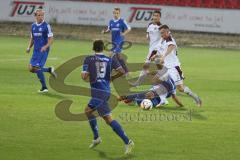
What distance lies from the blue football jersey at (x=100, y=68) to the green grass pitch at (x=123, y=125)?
1390 millimetres

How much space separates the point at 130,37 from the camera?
47.7m

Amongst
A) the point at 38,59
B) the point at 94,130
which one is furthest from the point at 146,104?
the point at 38,59

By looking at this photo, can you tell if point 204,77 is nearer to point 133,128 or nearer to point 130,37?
point 133,128

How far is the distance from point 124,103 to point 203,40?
26.6 metres

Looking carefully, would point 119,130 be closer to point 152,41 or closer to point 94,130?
point 94,130

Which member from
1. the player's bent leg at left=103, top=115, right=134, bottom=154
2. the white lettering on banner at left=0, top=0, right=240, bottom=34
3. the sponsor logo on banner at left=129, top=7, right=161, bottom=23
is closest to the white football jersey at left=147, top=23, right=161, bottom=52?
the player's bent leg at left=103, top=115, right=134, bottom=154

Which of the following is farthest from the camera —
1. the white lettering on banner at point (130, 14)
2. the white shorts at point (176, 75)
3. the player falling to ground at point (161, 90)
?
Result: the white lettering on banner at point (130, 14)

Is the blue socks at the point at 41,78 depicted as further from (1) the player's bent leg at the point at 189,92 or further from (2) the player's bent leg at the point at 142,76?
(1) the player's bent leg at the point at 189,92

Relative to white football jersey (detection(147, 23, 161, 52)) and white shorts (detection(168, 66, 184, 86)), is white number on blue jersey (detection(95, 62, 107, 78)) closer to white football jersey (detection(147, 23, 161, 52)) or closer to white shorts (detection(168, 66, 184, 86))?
white shorts (detection(168, 66, 184, 86))

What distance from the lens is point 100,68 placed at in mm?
13836

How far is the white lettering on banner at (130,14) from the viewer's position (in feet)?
152

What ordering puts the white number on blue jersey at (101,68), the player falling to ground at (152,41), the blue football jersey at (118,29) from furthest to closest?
Result: 1. the blue football jersey at (118,29)
2. the player falling to ground at (152,41)
3. the white number on blue jersey at (101,68)

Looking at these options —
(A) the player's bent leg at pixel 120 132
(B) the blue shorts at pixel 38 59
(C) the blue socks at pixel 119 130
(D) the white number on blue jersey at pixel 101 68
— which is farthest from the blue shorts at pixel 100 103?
(B) the blue shorts at pixel 38 59

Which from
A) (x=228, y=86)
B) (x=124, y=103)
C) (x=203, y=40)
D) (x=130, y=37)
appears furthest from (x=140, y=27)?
(x=124, y=103)
